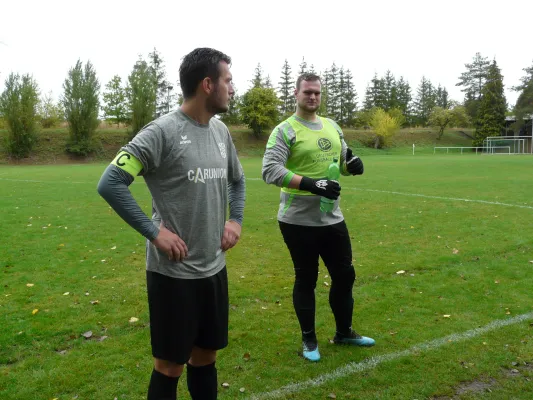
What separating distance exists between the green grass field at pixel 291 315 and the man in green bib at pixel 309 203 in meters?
0.64

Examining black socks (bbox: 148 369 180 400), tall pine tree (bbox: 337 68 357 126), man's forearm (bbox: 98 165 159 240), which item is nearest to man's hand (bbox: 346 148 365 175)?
man's forearm (bbox: 98 165 159 240)

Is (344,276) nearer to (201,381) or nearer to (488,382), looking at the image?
(488,382)

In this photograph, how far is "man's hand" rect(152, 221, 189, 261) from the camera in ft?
7.85

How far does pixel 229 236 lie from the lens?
279 cm

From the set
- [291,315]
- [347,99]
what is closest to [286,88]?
[347,99]

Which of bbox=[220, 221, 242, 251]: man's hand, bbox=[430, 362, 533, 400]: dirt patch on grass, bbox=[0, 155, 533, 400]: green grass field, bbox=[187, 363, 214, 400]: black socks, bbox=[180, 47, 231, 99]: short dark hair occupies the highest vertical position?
bbox=[180, 47, 231, 99]: short dark hair

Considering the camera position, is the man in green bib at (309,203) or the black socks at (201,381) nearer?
the black socks at (201,381)

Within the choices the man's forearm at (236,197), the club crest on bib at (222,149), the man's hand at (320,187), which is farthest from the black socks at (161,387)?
the man's hand at (320,187)

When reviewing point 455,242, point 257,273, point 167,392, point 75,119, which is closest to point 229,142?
point 167,392

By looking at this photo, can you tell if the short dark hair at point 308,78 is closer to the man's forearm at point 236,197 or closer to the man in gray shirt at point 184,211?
the man's forearm at point 236,197

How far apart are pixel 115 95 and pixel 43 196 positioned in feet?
168

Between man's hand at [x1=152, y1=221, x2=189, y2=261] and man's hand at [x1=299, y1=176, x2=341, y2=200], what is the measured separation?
4.73 ft

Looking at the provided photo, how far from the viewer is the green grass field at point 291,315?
3.72 metres

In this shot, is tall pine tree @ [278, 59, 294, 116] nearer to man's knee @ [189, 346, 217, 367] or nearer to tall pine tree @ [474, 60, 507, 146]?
tall pine tree @ [474, 60, 507, 146]
